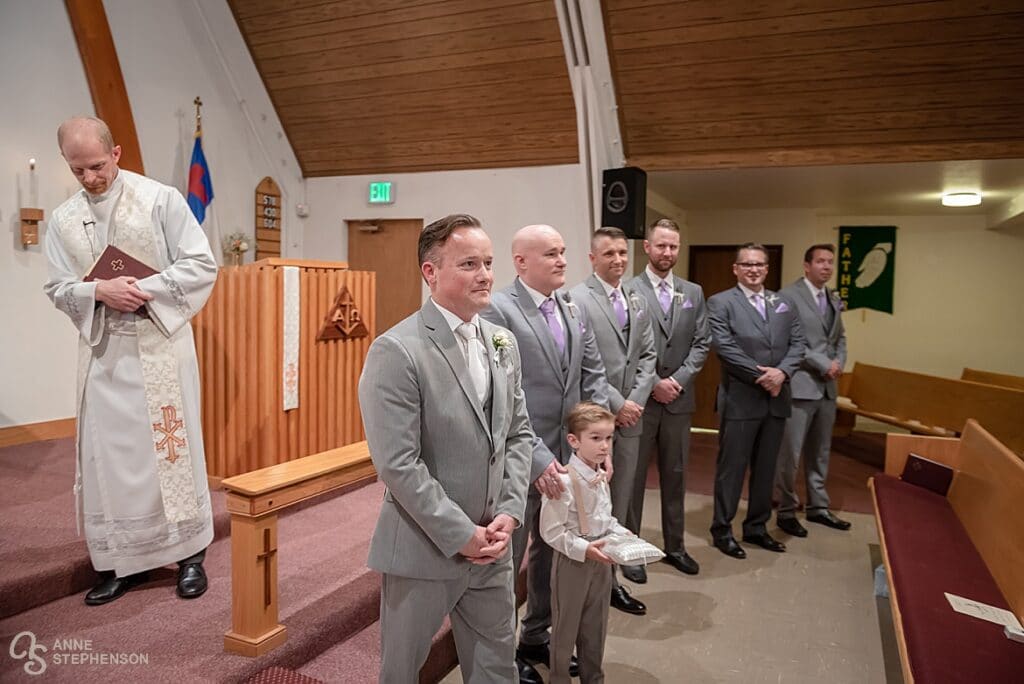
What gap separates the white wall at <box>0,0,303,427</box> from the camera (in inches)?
185

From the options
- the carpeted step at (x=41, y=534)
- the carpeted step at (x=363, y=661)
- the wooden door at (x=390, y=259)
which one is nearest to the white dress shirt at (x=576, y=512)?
the carpeted step at (x=363, y=661)

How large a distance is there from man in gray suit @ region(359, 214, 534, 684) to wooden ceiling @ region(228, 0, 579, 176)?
4161 mm

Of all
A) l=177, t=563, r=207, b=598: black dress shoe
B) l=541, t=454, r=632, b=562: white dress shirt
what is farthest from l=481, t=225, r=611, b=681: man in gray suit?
l=177, t=563, r=207, b=598: black dress shoe

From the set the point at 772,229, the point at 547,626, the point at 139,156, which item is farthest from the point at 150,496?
the point at 772,229

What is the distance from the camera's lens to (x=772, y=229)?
7.84 m

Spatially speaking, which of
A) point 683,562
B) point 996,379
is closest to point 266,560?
point 683,562

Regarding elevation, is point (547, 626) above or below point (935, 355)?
below

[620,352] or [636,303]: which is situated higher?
[636,303]

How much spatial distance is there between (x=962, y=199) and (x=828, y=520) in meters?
4.02

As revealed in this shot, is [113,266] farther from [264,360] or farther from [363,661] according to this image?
[363,661]

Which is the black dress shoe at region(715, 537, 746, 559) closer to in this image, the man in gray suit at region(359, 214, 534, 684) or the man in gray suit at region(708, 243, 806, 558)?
the man in gray suit at region(708, 243, 806, 558)

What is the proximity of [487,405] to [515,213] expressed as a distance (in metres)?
4.88

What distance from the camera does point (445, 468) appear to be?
1.76 meters

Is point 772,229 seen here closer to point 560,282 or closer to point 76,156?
point 560,282
